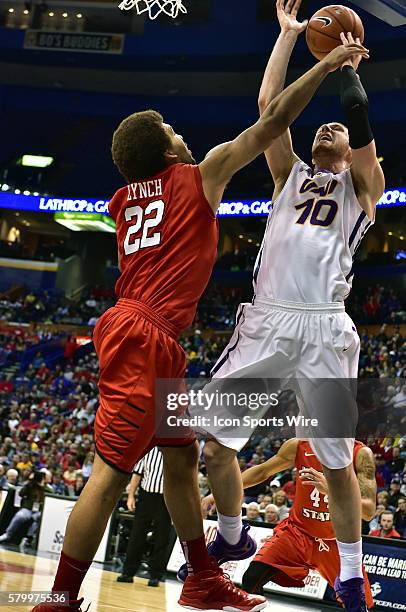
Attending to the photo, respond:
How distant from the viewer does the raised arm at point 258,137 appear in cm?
365

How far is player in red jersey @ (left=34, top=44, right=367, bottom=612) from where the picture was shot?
3.49 m

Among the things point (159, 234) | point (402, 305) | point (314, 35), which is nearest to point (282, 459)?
point (159, 234)

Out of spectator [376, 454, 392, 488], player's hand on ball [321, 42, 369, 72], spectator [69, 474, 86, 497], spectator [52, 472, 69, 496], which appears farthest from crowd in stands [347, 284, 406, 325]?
player's hand on ball [321, 42, 369, 72]

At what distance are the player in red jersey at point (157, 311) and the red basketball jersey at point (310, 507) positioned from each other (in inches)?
63.0

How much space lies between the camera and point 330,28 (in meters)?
4.39

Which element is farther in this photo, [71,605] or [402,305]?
[402,305]

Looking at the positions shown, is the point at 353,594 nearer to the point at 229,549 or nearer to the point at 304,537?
the point at 229,549

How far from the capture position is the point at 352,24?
4391 mm

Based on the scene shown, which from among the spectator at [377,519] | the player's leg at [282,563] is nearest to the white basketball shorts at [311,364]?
the player's leg at [282,563]

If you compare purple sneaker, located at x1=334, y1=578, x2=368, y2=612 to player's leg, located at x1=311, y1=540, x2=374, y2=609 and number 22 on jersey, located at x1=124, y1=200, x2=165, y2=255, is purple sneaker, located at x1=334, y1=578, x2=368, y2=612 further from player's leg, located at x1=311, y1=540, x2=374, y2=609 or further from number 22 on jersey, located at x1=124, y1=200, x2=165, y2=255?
number 22 on jersey, located at x1=124, y1=200, x2=165, y2=255

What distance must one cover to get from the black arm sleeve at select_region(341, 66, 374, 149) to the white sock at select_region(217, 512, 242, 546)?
6.64 ft

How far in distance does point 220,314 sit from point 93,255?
27.0 ft

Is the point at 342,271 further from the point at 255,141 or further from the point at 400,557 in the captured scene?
the point at 400,557

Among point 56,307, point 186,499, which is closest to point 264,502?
point 186,499
